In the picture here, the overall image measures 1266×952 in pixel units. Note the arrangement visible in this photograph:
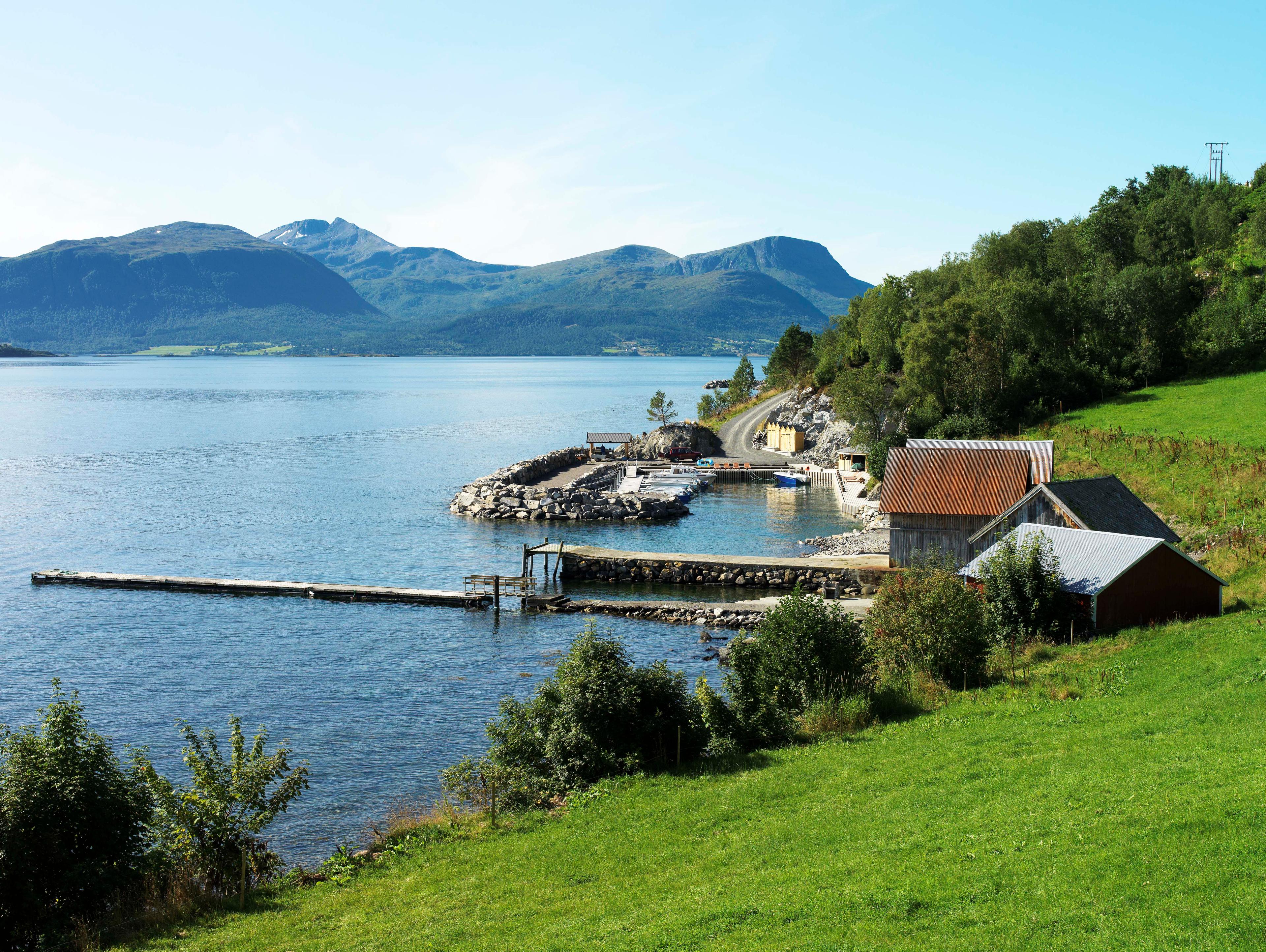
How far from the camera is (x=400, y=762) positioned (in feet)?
90.6

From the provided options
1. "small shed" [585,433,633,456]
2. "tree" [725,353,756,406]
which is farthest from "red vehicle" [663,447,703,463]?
"tree" [725,353,756,406]

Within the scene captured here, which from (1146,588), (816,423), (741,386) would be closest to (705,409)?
(741,386)

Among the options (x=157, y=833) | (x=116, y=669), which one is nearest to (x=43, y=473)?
(x=116, y=669)

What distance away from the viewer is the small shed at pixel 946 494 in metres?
43.9

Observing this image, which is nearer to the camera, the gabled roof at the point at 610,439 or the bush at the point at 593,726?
the bush at the point at 593,726

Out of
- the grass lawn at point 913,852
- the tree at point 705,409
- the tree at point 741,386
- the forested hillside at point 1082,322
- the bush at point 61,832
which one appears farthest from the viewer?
the tree at point 741,386

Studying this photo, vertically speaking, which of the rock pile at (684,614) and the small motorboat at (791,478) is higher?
the small motorboat at (791,478)

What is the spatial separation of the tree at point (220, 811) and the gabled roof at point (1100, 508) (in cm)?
2974

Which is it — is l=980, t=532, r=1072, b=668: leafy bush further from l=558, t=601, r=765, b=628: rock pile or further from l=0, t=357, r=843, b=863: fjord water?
l=558, t=601, r=765, b=628: rock pile

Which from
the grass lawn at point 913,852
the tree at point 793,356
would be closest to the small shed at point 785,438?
the tree at point 793,356

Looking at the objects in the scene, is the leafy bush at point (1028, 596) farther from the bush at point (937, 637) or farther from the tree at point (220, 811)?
the tree at point (220, 811)

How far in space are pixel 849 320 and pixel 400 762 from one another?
4087 inches

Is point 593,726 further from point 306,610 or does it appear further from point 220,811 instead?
point 306,610

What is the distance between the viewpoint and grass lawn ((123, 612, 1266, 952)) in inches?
433
